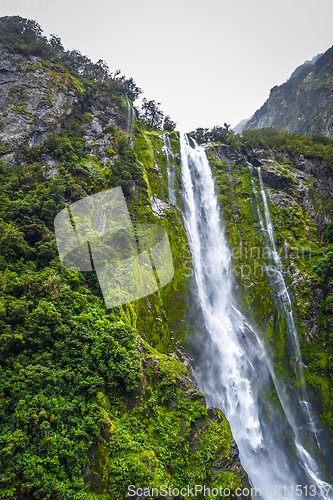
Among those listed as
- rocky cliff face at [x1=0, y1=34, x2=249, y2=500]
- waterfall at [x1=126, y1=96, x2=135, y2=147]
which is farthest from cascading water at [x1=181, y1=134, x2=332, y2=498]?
waterfall at [x1=126, y1=96, x2=135, y2=147]

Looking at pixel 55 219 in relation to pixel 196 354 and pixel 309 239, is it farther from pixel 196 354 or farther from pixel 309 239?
pixel 309 239

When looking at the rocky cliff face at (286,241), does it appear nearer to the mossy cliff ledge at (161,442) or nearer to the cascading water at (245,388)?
the cascading water at (245,388)

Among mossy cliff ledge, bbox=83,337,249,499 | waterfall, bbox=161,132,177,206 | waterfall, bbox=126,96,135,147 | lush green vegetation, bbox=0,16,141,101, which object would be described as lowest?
mossy cliff ledge, bbox=83,337,249,499

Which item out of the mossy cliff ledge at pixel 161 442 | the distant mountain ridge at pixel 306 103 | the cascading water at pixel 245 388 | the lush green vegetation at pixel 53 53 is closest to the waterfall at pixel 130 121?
the lush green vegetation at pixel 53 53

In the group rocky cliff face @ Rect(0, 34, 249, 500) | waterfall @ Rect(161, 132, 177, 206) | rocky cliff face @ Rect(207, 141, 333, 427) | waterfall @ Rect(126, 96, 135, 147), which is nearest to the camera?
rocky cliff face @ Rect(0, 34, 249, 500)

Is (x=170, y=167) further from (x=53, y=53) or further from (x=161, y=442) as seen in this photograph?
(x=161, y=442)

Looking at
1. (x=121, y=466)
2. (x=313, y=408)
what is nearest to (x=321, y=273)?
(x=313, y=408)

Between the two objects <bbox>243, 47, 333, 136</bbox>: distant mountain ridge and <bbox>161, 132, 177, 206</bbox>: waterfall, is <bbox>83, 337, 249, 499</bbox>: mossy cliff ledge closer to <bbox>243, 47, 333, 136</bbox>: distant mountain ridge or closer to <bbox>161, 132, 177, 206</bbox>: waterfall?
<bbox>161, 132, 177, 206</bbox>: waterfall
